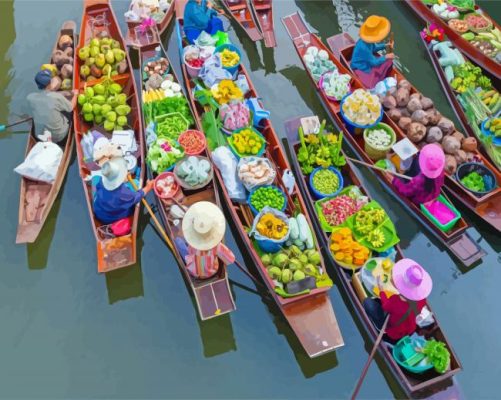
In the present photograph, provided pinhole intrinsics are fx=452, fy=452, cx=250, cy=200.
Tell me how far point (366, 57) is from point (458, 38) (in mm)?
2234

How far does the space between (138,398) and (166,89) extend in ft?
17.1

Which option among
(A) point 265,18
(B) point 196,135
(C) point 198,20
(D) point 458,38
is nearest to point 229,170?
(B) point 196,135

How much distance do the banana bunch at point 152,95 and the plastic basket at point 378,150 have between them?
371 centimetres

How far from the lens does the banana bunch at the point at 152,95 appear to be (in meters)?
8.15

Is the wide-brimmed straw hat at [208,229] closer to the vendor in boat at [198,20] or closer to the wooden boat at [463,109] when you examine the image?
the vendor in boat at [198,20]

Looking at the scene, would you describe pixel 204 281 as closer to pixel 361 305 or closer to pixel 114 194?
pixel 114 194

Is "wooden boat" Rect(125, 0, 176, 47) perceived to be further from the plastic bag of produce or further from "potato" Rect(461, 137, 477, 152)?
"potato" Rect(461, 137, 477, 152)

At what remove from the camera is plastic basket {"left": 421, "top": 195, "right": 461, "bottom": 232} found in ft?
23.2

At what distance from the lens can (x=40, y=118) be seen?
299 inches

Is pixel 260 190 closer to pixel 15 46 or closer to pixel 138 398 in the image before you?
pixel 138 398

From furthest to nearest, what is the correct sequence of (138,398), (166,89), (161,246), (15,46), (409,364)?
1. (15,46)
2. (166,89)
3. (161,246)
4. (138,398)
5. (409,364)

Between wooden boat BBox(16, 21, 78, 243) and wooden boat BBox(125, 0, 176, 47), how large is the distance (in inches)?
117

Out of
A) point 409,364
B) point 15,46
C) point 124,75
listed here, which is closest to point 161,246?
point 124,75

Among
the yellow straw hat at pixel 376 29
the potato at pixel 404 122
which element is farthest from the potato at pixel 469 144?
the yellow straw hat at pixel 376 29
